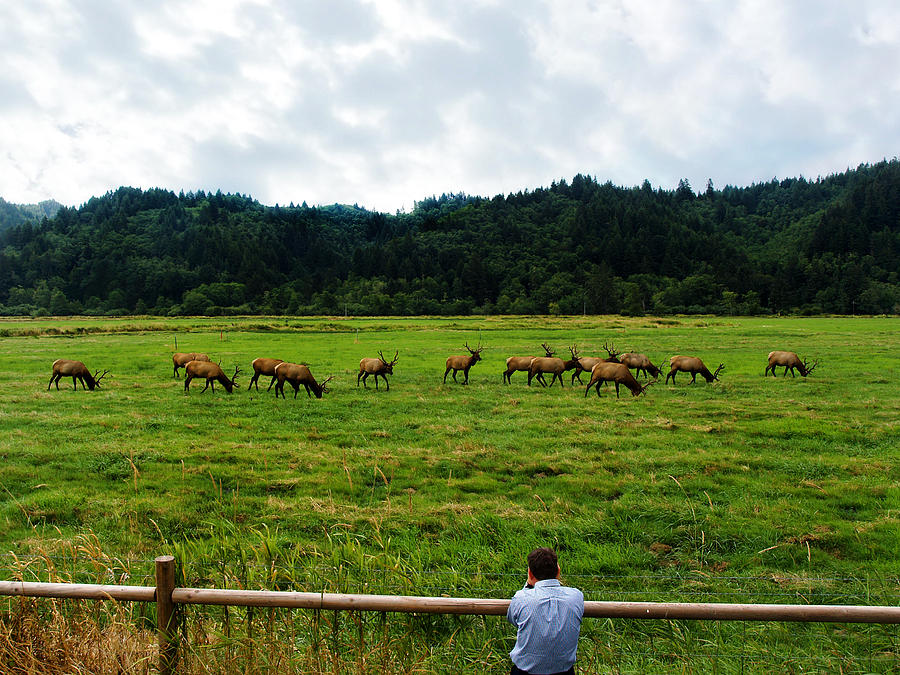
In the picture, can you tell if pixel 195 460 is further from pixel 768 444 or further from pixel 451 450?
pixel 768 444

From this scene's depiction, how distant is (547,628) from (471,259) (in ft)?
428

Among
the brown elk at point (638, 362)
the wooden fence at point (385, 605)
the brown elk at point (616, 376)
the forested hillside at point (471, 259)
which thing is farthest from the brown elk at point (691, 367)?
the forested hillside at point (471, 259)

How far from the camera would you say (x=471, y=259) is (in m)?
132

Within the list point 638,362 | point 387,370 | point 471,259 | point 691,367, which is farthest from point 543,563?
point 471,259

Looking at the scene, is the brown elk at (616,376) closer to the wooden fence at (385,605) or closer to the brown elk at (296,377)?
the brown elk at (296,377)

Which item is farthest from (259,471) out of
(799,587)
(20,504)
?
(799,587)

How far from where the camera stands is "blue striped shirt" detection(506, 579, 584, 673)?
3.42 metres

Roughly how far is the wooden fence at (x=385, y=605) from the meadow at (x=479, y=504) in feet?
1.79

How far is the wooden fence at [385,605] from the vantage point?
3383 millimetres

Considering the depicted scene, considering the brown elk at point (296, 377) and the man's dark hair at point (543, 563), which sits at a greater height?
the man's dark hair at point (543, 563)

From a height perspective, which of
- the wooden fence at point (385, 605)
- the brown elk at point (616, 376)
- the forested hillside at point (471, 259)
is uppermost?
the forested hillside at point (471, 259)

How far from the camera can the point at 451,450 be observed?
1185cm

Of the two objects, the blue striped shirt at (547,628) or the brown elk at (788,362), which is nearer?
the blue striped shirt at (547,628)

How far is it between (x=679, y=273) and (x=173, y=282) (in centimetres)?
11764
